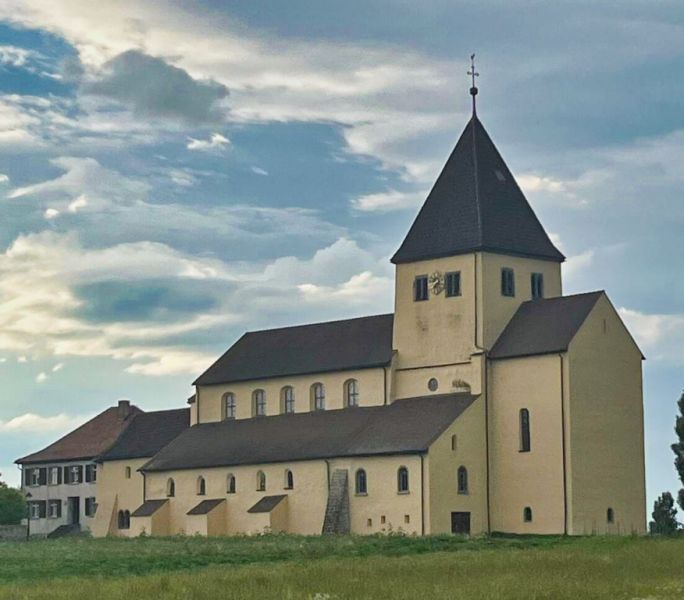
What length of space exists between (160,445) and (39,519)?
77.7 feet

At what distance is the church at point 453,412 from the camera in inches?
2936

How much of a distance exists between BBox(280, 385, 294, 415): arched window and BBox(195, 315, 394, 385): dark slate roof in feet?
2.85

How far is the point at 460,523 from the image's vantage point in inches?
2968

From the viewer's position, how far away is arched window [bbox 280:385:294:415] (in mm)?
88438

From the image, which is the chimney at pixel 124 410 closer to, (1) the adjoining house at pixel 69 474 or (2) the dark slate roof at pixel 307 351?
(1) the adjoining house at pixel 69 474

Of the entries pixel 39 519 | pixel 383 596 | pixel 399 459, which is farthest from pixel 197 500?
pixel 383 596

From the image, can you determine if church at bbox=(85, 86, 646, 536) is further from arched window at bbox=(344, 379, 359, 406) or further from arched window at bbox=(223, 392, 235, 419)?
arched window at bbox=(223, 392, 235, 419)

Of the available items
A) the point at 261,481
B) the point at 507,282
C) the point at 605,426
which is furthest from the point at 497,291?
the point at 261,481

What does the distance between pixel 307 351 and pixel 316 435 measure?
7.56m

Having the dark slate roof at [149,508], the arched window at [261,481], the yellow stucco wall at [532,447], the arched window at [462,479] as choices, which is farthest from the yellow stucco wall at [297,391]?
the yellow stucco wall at [532,447]

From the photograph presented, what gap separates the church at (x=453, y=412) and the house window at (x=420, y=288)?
0.41 ft

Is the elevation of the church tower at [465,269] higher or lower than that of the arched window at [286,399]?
higher

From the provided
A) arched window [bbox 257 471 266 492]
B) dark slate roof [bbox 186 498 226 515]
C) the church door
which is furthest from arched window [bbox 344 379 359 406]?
the church door

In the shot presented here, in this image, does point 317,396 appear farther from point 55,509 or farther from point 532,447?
point 55,509
